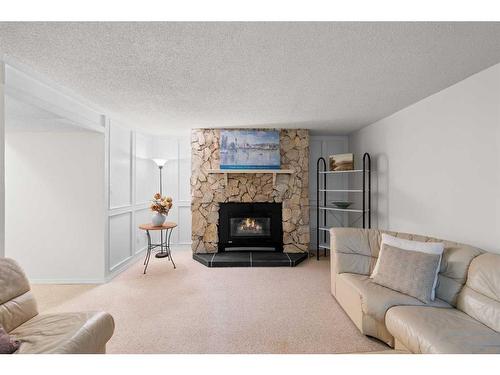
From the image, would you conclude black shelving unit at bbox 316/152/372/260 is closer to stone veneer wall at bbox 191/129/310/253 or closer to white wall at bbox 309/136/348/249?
white wall at bbox 309/136/348/249

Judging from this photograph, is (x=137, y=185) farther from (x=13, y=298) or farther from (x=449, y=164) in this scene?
(x=449, y=164)

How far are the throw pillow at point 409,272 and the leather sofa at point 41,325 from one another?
2.31 metres

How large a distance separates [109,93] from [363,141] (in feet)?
13.2

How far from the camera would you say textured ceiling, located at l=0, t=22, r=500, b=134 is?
1.62 meters

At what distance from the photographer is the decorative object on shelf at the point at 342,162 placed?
411 centimetres

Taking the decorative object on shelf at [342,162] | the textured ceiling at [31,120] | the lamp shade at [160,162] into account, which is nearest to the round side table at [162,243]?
the lamp shade at [160,162]

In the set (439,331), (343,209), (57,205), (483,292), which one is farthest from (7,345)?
(343,209)

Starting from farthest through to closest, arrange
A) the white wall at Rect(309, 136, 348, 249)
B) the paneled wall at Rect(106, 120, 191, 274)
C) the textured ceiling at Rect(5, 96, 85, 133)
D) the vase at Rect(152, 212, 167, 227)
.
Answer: the white wall at Rect(309, 136, 348, 249) < the vase at Rect(152, 212, 167, 227) < the paneled wall at Rect(106, 120, 191, 274) < the textured ceiling at Rect(5, 96, 85, 133)

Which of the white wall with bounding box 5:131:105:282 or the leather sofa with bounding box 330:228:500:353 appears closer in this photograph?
the leather sofa with bounding box 330:228:500:353

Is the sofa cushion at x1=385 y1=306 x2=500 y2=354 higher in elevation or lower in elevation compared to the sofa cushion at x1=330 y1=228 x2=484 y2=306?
lower

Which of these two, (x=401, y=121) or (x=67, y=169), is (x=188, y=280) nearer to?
(x=67, y=169)

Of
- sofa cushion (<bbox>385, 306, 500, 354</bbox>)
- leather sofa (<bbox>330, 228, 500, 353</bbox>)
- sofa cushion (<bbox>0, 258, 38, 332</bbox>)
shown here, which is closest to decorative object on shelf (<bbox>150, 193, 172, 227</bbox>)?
sofa cushion (<bbox>0, 258, 38, 332</bbox>)

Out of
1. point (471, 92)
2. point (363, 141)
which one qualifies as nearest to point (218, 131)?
point (363, 141)

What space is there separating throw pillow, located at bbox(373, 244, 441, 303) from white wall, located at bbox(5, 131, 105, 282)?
11.8 ft
